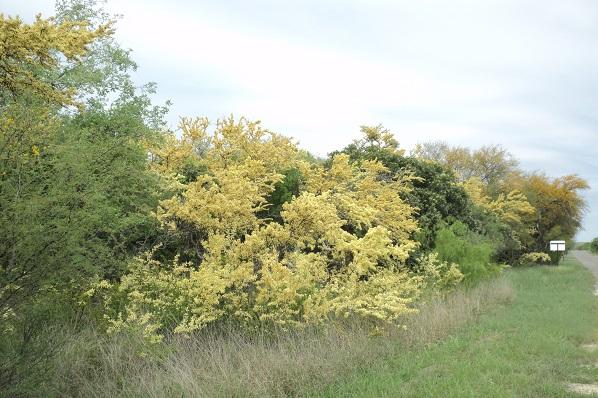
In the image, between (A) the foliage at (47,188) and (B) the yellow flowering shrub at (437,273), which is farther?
(B) the yellow flowering shrub at (437,273)

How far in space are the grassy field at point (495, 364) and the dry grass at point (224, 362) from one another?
34cm

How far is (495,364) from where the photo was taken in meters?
7.52

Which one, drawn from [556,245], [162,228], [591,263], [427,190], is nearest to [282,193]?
[162,228]

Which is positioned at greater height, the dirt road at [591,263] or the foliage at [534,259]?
the foliage at [534,259]

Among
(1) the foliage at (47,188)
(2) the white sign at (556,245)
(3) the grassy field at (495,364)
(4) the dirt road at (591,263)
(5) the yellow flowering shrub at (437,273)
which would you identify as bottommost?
(4) the dirt road at (591,263)

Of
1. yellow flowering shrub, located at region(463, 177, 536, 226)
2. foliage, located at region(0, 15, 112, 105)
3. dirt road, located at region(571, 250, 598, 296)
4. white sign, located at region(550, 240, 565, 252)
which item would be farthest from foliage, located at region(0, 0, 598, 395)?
white sign, located at region(550, 240, 565, 252)

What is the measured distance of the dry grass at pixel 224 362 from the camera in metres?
6.48

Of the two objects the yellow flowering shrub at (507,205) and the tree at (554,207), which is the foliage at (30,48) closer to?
the yellow flowering shrub at (507,205)

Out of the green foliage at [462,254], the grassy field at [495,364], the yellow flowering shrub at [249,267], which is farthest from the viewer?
the green foliage at [462,254]

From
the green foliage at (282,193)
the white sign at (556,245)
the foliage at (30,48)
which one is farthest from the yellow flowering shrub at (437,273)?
the white sign at (556,245)

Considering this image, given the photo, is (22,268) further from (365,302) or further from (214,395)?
(365,302)

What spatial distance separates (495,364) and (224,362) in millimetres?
3452

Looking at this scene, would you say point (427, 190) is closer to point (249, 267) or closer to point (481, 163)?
point (249, 267)

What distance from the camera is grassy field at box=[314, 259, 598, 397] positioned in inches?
253
